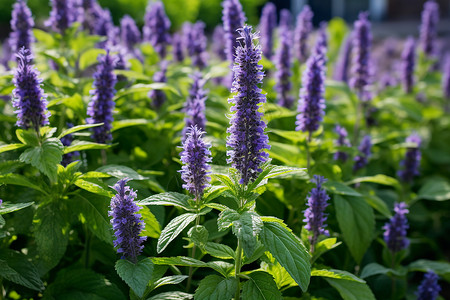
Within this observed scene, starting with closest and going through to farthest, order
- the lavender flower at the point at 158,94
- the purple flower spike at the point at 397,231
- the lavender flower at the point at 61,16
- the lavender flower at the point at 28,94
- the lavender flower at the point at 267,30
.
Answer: the lavender flower at the point at 28,94
the purple flower spike at the point at 397,231
the lavender flower at the point at 158,94
the lavender flower at the point at 61,16
the lavender flower at the point at 267,30

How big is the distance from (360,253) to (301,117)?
1063mm

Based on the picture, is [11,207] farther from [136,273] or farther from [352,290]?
[352,290]

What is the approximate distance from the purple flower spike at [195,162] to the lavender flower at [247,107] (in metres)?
0.14

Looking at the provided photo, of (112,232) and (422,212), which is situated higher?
(112,232)

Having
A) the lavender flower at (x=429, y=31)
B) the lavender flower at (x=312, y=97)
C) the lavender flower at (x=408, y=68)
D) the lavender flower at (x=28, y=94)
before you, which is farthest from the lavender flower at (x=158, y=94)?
the lavender flower at (x=429, y=31)

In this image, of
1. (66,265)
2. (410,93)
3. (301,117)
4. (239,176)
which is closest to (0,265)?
(66,265)

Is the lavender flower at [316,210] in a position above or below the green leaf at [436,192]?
above

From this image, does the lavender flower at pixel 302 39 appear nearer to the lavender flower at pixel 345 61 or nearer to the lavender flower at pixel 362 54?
the lavender flower at pixel 362 54

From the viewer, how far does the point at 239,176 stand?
2.47 meters

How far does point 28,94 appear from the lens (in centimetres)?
269

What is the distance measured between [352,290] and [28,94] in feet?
7.28

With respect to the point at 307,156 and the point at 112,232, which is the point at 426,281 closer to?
Answer: the point at 307,156

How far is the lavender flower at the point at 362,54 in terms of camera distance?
16.9 ft

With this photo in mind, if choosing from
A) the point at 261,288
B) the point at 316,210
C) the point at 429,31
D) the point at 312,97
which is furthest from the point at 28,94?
the point at 429,31
